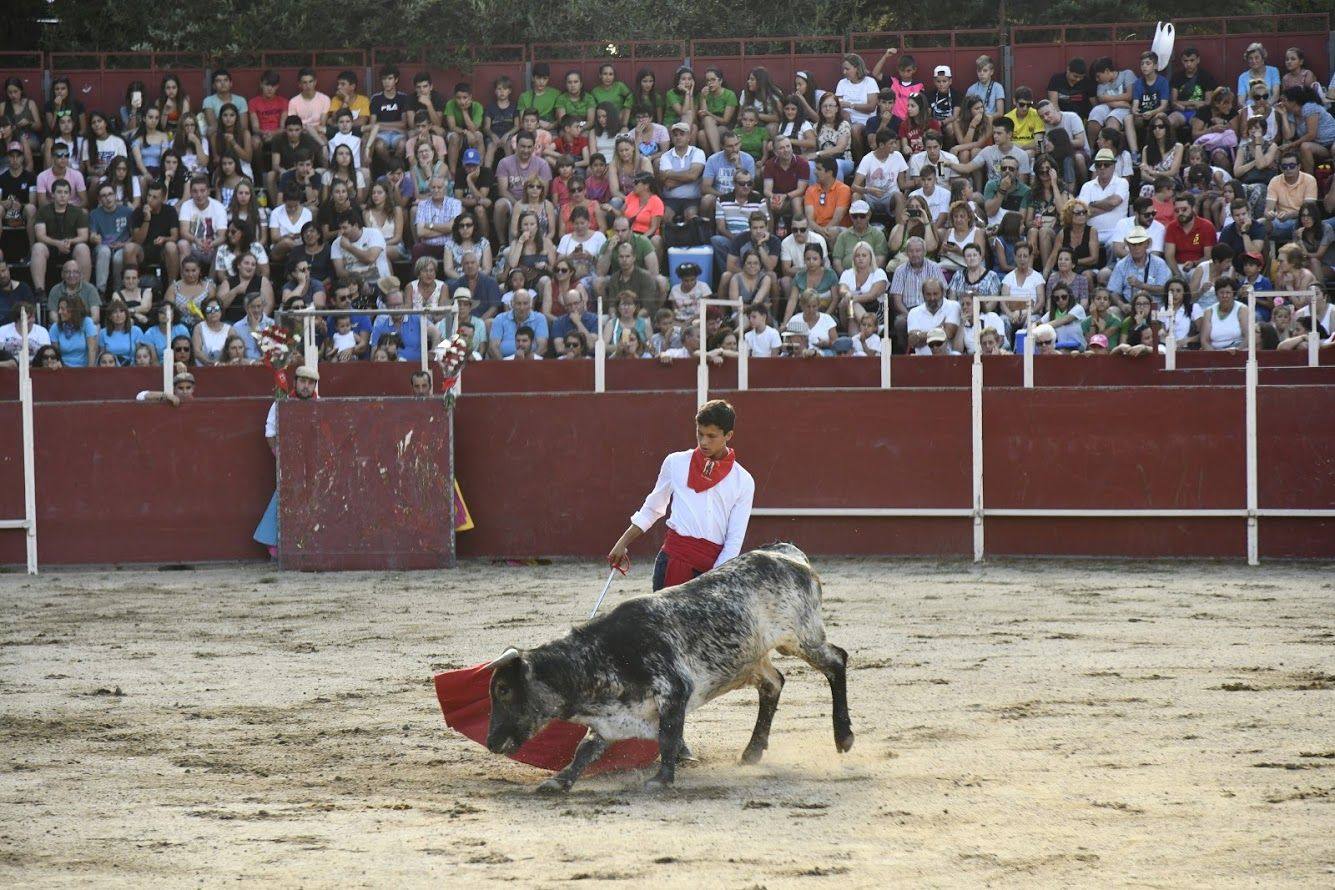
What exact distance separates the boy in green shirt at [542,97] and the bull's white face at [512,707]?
1205 cm

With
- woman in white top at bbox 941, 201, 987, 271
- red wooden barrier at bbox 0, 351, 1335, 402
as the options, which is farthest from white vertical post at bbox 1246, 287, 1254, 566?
woman in white top at bbox 941, 201, 987, 271

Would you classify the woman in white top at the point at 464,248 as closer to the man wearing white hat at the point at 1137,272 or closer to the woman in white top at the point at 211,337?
the woman in white top at the point at 211,337

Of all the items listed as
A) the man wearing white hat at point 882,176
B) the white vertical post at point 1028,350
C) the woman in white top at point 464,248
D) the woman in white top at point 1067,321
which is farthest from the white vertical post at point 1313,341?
the woman in white top at point 464,248

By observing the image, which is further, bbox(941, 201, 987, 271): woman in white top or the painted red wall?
bbox(941, 201, 987, 271): woman in white top

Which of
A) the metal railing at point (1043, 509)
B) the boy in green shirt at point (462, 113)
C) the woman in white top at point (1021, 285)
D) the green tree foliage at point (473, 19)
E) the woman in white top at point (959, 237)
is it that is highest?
the green tree foliage at point (473, 19)

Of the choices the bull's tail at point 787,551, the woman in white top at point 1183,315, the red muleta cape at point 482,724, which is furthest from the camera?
the woman in white top at point 1183,315

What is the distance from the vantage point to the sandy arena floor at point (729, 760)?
4.76 meters

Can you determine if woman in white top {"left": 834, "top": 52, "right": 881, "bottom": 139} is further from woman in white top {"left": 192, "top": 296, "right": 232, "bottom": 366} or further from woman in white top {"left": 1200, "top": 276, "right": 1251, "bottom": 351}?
woman in white top {"left": 192, "top": 296, "right": 232, "bottom": 366}

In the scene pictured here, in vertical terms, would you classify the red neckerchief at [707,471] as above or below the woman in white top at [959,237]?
below

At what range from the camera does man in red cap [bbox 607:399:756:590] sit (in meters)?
6.57

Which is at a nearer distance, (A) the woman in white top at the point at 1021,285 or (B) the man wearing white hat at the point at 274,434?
(B) the man wearing white hat at the point at 274,434

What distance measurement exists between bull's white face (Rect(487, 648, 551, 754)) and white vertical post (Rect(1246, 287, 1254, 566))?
797cm

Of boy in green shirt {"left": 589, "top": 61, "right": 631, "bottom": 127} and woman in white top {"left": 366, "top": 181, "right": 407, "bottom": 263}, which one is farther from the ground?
boy in green shirt {"left": 589, "top": 61, "right": 631, "bottom": 127}

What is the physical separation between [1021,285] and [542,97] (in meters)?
5.59
